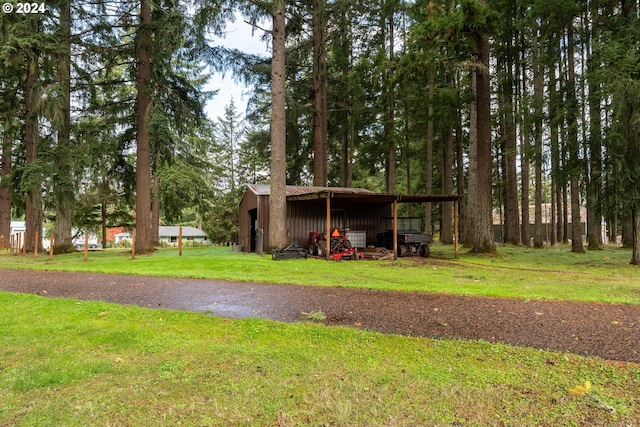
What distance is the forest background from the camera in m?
11.7

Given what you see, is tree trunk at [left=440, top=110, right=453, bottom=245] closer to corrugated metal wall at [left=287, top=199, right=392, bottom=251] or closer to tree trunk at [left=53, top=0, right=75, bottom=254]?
corrugated metal wall at [left=287, top=199, right=392, bottom=251]

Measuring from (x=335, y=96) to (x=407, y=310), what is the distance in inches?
767

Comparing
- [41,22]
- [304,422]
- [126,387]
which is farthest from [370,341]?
[41,22]

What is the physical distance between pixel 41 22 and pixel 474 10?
16.7 meters

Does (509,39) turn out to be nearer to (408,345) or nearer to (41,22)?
(408,345)

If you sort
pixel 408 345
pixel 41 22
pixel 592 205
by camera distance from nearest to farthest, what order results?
pixel 408 345
pixel 592 205
pixel 41 22

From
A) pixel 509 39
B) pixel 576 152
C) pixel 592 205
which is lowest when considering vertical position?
pixel 592 205

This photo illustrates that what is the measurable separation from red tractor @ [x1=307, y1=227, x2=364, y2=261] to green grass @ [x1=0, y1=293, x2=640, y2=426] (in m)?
8.90

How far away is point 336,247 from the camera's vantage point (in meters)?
13.2

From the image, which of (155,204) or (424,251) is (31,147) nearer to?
(155,204)

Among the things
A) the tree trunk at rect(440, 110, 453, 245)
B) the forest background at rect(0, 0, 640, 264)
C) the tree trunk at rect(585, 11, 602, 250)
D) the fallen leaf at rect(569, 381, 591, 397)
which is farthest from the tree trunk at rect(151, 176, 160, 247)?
the fallen leaf at rect(569, 381, 591, 397)

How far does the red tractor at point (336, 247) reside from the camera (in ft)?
42.7

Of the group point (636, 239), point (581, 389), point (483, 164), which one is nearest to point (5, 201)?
point (483, 164)

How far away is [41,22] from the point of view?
15656mm
